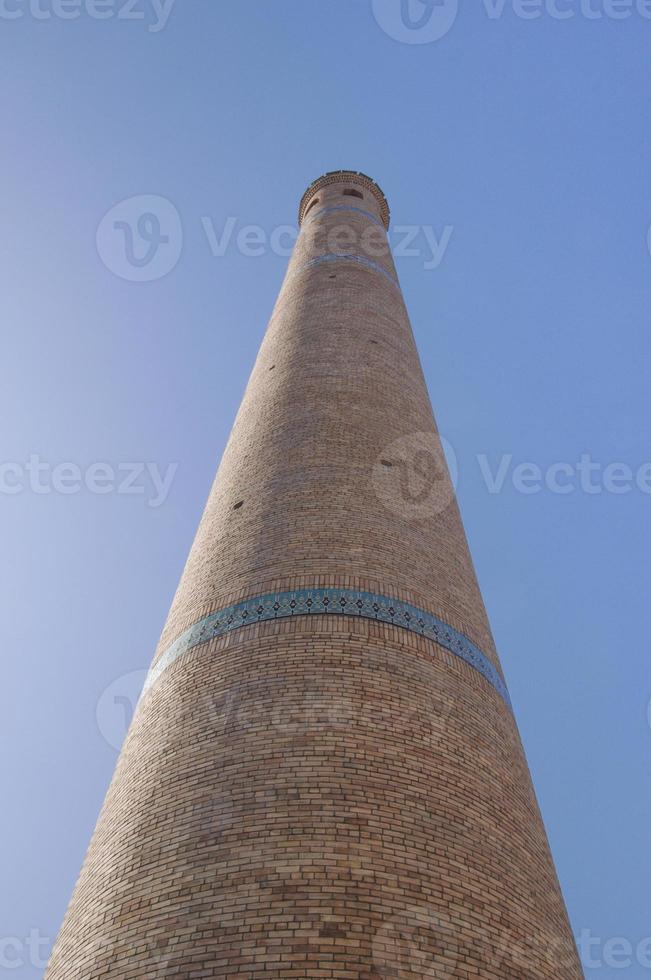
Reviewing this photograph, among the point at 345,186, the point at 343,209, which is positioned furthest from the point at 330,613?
the point at 345,186

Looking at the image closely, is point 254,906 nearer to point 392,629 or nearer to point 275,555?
point 392,629

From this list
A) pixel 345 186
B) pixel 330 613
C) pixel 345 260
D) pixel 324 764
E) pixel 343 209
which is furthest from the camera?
pixel 345 186

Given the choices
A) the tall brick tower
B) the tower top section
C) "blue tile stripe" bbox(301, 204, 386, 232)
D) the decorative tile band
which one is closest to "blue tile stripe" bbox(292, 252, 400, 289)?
"blue tile stripe" bbox(301, 204, 386, 232)

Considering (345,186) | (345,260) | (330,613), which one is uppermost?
(345,186)

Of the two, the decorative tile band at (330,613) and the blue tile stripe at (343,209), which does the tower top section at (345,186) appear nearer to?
the blue tile stripe at (343,209)

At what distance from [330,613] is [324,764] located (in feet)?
3.33

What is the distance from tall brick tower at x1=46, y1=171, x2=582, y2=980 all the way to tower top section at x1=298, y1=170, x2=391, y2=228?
7057 millimetres

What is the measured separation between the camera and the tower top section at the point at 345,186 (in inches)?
488

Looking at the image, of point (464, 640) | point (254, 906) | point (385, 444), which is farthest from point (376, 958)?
point (385, 444)

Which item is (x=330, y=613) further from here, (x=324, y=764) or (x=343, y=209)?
(x=343, y=209)

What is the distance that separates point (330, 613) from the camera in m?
4.52

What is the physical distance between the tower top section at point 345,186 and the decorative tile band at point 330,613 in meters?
8.93

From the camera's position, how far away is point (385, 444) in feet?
20.4

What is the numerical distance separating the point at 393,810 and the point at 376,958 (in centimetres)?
67
